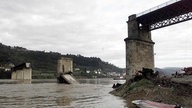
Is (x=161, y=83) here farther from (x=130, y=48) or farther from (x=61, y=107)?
(x=130, y=48)

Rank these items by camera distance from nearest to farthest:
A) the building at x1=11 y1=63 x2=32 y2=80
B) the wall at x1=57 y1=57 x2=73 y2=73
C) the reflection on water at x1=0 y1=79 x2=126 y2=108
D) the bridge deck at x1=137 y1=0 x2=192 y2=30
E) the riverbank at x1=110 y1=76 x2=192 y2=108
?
the riverbank at x1=110 y1=76 x2=192 y2=108 → the reflection on water at x1=0 y1=79 x2=126 y2=108 → the bridge deck at x1=137 y1=0 x2=192 y2=30 → the wall at x1=57 y1=57 x2=73 y2=73 → the building at x1=11 y1=63 x2=32 y2=80

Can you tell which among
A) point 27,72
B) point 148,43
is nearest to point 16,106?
point 148,43

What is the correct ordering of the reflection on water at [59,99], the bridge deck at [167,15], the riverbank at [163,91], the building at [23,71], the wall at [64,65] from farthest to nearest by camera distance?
the building at [23,71], the wall at [64,65], the bridge deck at [167,15], the reflection on water at [59,99], the riverbank at [163,91]

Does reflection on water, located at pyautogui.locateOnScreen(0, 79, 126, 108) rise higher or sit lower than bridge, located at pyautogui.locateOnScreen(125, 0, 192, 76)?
lower

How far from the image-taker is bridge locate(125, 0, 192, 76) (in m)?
43.7

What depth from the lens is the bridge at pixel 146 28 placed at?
43688 mm

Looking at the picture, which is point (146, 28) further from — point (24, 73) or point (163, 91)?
point (24, 73)

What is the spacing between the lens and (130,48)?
44.3 meters

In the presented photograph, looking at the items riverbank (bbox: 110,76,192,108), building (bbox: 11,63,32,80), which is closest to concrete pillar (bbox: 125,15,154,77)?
riverbank (bbox: 110,76,192,108)

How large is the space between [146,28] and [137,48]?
5.65m

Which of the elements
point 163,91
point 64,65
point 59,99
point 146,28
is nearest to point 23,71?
point 64,65

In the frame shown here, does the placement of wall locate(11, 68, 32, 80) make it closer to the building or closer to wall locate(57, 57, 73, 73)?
the building

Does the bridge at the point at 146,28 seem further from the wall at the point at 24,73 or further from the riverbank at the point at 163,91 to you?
the wall at the point at 24,73

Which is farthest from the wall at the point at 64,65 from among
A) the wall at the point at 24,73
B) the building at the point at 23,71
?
the wall at the point at 24,73
